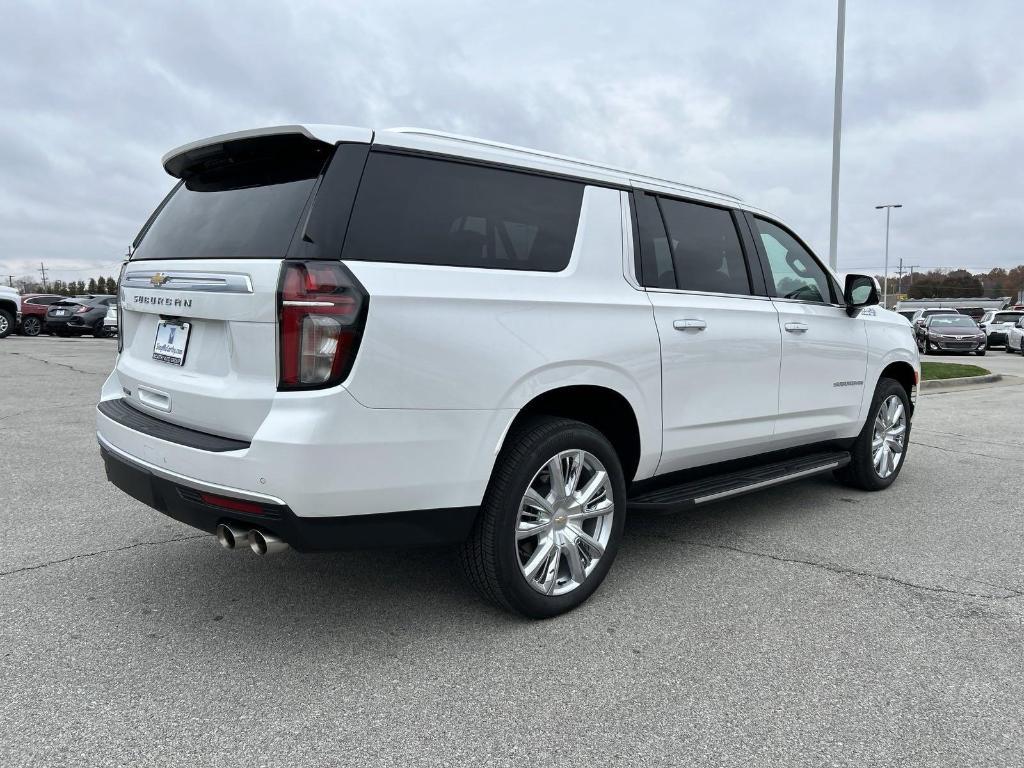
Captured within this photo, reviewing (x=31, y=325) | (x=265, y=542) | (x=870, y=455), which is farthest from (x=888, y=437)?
(x=31, y=325)

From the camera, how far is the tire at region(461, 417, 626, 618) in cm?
303

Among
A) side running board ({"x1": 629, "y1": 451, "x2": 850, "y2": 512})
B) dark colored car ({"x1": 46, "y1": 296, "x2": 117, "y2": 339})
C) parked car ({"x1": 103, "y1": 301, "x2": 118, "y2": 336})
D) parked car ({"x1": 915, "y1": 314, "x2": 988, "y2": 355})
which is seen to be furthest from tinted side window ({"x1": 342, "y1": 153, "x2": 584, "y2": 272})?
dark colored car ({"x1": 46, "y1": 296, "x2": 117, "y2": 339})

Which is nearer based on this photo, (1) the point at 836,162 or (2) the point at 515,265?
(2) the point at 515,265

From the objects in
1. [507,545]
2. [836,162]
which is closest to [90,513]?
[507,545]

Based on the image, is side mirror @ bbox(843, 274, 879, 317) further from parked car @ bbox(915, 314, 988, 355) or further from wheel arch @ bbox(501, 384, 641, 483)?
parked car @ bbox(915, 314, 988, 355)

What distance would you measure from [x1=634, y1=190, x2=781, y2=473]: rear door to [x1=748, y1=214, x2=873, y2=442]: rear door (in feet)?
0.49

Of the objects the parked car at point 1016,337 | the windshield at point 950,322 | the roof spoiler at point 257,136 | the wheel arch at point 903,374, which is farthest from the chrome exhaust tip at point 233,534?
the parked car at point 1016,337

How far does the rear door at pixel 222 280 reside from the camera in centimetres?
269

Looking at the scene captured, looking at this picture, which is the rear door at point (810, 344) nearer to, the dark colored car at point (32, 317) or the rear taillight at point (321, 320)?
the rear taillight at point (321, 320)

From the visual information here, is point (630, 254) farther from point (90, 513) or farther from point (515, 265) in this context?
point (90, 513)

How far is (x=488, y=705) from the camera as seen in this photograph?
8.54 feet

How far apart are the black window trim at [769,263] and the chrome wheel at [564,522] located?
1798 mm

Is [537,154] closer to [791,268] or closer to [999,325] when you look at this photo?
[791,268]

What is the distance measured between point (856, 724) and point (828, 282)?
325 centimetres
